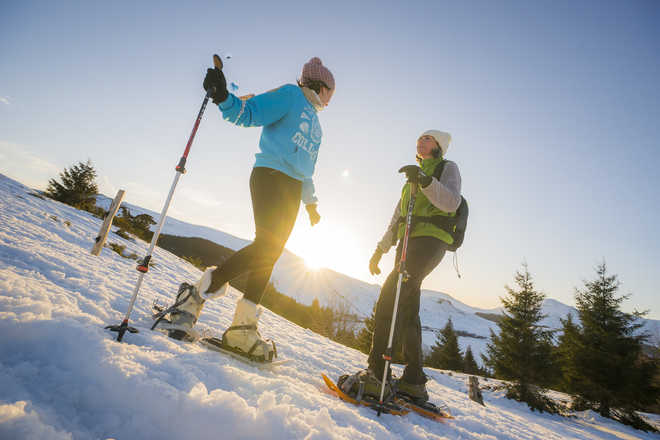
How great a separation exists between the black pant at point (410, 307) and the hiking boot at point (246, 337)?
0.93m

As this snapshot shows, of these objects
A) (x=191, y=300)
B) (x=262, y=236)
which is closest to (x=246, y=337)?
(x=191, y=300)

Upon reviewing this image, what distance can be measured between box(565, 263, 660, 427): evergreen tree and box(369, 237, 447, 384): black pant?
13684mm

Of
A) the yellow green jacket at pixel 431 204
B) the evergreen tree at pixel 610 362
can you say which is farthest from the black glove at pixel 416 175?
the evergreen tree at pixel 610 362

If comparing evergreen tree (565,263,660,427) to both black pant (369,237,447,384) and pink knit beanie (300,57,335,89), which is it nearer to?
black pant (369,237,447,384)

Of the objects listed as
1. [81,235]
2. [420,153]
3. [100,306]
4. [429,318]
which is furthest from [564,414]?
[429,318]

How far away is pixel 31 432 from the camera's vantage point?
23.2 inches

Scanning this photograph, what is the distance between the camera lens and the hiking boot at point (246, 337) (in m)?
1.90

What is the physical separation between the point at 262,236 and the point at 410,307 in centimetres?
144

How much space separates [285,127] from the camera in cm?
217

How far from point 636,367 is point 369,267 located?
15.6 meters

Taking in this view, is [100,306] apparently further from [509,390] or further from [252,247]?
[509,390]

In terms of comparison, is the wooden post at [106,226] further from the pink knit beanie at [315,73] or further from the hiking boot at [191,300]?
the pink knit beanie at [315,73]

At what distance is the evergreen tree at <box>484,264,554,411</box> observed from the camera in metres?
11.5

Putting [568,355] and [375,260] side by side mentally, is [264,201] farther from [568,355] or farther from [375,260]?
[568,355]
